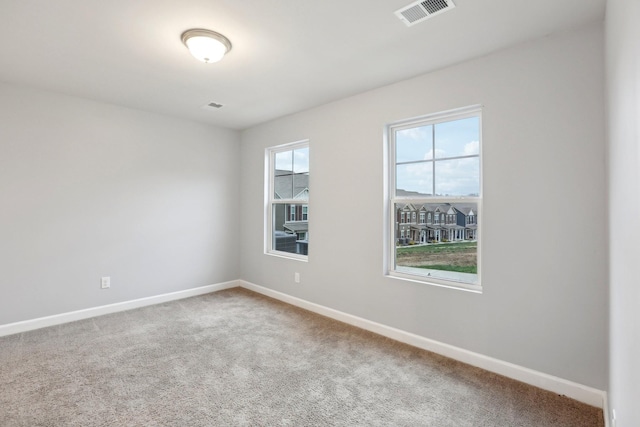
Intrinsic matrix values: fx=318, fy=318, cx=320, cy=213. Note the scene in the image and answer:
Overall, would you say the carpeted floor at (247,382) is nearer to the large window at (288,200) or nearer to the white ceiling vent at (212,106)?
the large window at (288,200)

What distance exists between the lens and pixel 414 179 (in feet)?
10.2

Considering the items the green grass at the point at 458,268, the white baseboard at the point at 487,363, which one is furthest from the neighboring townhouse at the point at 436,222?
the white baseboard at the point at 487,363

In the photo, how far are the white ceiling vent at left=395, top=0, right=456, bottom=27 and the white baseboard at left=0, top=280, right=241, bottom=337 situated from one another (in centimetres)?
413

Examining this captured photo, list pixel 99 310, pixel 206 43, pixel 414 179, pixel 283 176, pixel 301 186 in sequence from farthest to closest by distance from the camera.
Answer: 1. pixel 283 176
2. pixel 301 186
3. pixel 99 310
4. pixel 414 179
5. pixel 206 43

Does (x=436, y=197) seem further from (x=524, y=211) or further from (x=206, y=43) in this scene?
(x=206, y=43)

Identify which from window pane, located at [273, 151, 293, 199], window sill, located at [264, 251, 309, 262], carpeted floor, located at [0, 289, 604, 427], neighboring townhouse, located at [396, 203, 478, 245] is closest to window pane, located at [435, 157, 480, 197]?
neighboring townhouse, located at [396, 203, 478, 245]

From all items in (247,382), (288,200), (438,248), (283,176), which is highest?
(283,176)

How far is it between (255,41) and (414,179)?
1844 mm

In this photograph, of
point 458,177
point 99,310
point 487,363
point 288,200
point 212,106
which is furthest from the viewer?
point 288,200

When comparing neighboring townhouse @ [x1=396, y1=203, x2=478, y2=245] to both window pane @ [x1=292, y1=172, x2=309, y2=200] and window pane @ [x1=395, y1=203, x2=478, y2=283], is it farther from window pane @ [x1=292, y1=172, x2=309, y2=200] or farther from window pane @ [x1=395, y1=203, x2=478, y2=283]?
window pane @ [x1=292, y1=172, x2=309, y2=200]

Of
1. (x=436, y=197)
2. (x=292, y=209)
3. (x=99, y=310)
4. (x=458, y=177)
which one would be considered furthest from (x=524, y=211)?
(x=99, y=310)

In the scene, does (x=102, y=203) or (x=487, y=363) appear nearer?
(x=487, y=363)

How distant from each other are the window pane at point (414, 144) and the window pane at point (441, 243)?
471 mm

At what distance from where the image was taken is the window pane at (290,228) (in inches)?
168
